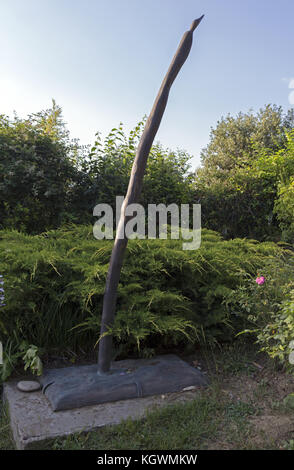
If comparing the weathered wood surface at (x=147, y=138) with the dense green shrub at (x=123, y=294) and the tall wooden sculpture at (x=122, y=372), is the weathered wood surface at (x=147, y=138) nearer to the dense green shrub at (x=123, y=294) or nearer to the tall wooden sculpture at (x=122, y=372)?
the tall wooden sculpture at (x=122, y=372)

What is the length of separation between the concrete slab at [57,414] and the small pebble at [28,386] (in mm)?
29

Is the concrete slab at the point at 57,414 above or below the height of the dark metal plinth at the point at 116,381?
below

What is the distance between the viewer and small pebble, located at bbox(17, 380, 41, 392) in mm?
2650

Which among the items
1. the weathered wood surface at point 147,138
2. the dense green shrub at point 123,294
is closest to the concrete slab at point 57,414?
the dense green shrub at point 123,294

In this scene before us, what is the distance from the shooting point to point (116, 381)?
2643mm

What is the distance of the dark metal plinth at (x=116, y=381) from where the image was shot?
8.14ft

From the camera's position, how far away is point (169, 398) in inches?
102

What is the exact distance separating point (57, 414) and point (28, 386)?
437mm

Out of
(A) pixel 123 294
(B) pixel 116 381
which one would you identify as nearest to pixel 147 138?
(A) pixel 123 294

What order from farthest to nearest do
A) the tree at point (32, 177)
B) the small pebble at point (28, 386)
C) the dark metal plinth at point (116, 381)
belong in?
the tree at point (32, 177), the small pebble at point (28, 386), the dark metal plinth at point (116, 381)

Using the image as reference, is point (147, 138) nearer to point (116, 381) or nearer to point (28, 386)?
point (116, 381)

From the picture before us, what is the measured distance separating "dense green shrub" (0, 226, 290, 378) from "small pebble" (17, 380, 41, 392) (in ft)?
1.12

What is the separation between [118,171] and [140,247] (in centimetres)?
250
